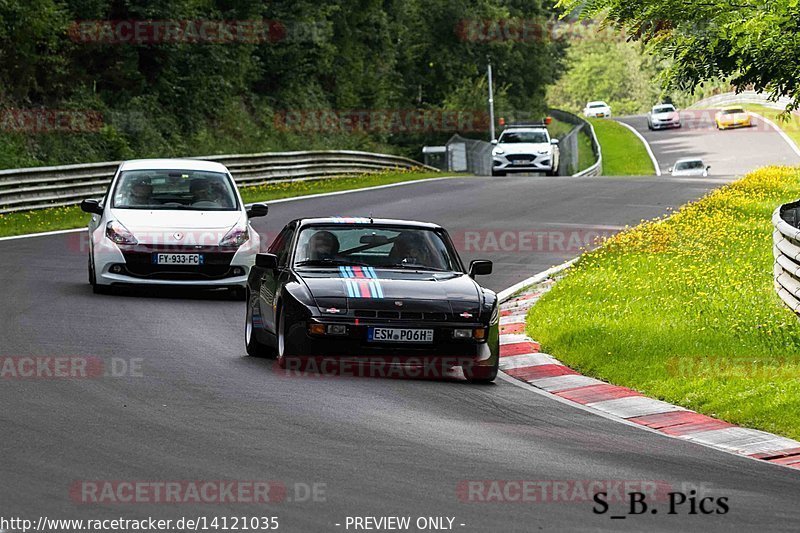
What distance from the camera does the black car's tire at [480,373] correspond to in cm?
1173

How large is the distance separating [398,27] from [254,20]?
683 inches

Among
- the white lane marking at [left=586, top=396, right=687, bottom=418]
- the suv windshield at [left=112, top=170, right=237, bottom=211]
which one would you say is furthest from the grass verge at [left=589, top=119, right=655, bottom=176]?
the white lane marking at [left=586, top=396, right=687, bottom=418]

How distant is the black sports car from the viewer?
11.4 metres

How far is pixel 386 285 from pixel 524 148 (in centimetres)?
3694

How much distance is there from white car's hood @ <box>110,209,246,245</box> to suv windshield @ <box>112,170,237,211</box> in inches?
10.4

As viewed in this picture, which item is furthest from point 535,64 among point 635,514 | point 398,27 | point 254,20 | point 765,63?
point 635,514

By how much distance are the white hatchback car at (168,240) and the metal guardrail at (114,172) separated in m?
11.3
